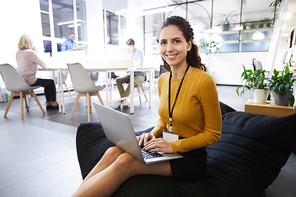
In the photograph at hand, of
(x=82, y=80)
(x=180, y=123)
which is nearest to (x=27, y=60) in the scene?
(x=82, y=80)

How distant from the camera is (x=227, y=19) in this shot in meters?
7.18

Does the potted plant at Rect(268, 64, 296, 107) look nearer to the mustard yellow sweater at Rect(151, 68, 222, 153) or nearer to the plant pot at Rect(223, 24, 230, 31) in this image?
the mustard yellow sweater at Rect(151, 68, 222, 153)

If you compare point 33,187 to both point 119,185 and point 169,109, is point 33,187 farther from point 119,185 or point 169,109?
point 169,109

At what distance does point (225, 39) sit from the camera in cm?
718

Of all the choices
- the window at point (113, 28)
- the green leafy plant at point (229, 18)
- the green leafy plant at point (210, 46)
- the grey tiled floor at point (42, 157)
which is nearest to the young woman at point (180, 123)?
the grey tiled floor at point (42, 157)

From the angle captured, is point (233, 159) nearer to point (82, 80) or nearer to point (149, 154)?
point (149, 154)

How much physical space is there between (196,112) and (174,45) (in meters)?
0.34

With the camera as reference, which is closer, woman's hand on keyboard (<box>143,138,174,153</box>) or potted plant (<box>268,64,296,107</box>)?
woman's hand on keyboard (<box>143,138,174,153</box>)

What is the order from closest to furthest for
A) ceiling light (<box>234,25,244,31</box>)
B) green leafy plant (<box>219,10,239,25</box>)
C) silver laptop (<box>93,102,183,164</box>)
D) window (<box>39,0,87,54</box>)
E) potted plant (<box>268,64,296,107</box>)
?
silver laptop (<box>93,102,183,164</box>)
potted plant (<box>268,64,296,107</box>)
window (<box>39,0,87,54</box>)
ceiling light (<box>234,25,244,31</box>)
green leafy plant (<box>219,10,239,25</box>)

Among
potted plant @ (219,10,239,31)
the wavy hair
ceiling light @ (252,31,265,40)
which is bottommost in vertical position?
the wavy hair

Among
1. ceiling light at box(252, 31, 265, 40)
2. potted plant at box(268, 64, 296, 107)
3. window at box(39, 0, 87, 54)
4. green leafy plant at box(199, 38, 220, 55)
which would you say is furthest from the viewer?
green leafy plant at box(199, 38, 220, 55)

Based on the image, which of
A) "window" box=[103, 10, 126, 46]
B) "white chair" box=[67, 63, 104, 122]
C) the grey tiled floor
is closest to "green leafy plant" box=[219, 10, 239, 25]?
"window" box=[103, 10, 126, 46]

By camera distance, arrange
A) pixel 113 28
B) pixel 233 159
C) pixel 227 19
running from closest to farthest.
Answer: pixel 233 159
pixel 227 19
pixel 113 28

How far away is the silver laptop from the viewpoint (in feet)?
2.43
